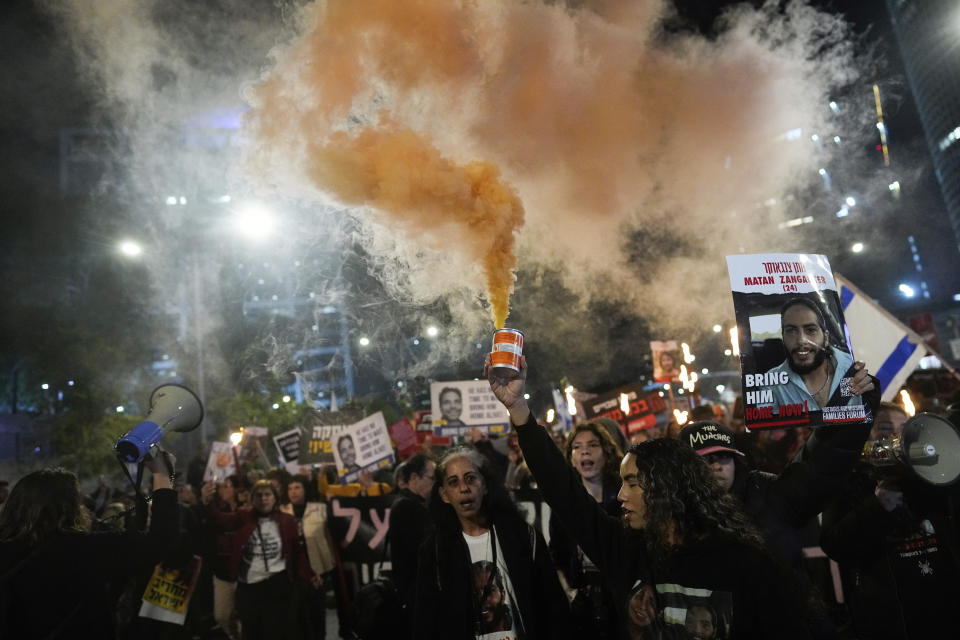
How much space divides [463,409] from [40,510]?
27.1 feet

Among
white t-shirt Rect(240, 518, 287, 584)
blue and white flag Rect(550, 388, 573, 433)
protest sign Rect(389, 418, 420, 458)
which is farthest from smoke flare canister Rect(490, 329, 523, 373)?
blue and white flag Rect(550, 388, 573, 433)

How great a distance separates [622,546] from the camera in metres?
2.68

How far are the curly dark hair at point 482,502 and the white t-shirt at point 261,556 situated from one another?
3.36 meters

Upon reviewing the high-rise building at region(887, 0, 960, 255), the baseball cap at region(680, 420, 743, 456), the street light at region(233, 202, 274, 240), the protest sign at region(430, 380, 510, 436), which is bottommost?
the baseball cap at region(680, 420, 743, 456)

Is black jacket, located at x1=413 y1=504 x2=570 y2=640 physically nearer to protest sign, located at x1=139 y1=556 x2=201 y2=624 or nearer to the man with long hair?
the man with long hair

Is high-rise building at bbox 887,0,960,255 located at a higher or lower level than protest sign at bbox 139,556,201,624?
higher

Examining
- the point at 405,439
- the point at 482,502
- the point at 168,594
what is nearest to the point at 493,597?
the point at 482,502

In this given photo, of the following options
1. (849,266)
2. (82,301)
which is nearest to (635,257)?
(82,301)

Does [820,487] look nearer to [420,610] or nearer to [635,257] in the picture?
[420,610]

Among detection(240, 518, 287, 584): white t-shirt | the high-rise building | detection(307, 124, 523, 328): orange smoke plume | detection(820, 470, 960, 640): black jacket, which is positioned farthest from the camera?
the high-rise building

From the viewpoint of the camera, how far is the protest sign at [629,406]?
440 inches

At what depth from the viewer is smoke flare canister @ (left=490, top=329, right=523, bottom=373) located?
3.02 metres

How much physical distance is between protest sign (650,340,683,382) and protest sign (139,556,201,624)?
12.3 metres

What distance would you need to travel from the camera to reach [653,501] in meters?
2.52
